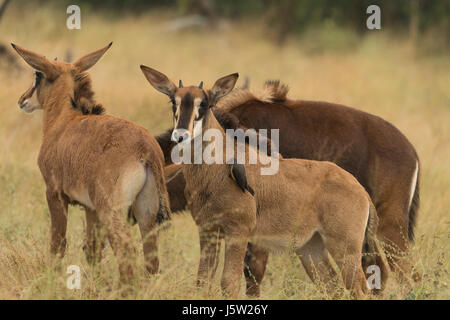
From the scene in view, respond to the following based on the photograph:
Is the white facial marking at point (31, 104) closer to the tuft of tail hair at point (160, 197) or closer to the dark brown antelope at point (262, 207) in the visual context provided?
the dark brown antelope at point (262, 207)

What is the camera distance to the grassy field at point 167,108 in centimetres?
622

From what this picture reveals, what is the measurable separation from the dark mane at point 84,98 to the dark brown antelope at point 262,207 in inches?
28.0

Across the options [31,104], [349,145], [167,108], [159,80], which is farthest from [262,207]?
[167,108]

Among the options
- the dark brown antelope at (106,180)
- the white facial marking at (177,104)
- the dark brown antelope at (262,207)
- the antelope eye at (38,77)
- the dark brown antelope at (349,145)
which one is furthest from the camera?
the dark brown antelope at (349,145)

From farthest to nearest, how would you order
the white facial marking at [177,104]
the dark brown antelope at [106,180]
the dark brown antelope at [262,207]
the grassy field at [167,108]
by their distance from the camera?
1. the grassy field at [167,108]
2. the dark brown antelope at [262,207]
3. the white facial marking at [177,104]
4. the dark brown antelope at [106,180]

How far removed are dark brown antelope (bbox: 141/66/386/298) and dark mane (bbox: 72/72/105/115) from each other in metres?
0.71

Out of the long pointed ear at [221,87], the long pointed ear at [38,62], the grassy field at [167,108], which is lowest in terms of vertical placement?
the grassy field at [167,108]

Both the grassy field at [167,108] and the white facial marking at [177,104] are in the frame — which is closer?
the white facial marking at [177,104]

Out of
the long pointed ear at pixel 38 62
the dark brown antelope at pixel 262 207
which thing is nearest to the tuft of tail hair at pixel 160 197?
the dark brown antelope at pixel 262 207

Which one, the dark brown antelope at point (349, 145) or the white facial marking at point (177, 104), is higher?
the white facial marking at point (177, 104)

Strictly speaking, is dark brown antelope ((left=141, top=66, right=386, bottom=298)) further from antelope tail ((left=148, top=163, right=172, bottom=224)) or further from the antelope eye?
the antelope eye

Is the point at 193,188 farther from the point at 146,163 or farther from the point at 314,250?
the point at 314,250

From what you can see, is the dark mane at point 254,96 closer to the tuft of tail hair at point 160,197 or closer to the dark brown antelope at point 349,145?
the dark brown antelope at point 349,145

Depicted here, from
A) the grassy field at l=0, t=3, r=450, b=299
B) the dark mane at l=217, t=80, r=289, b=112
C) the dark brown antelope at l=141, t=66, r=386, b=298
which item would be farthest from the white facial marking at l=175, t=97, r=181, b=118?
the dark mane at l=217, t=80, r=289, b=112
